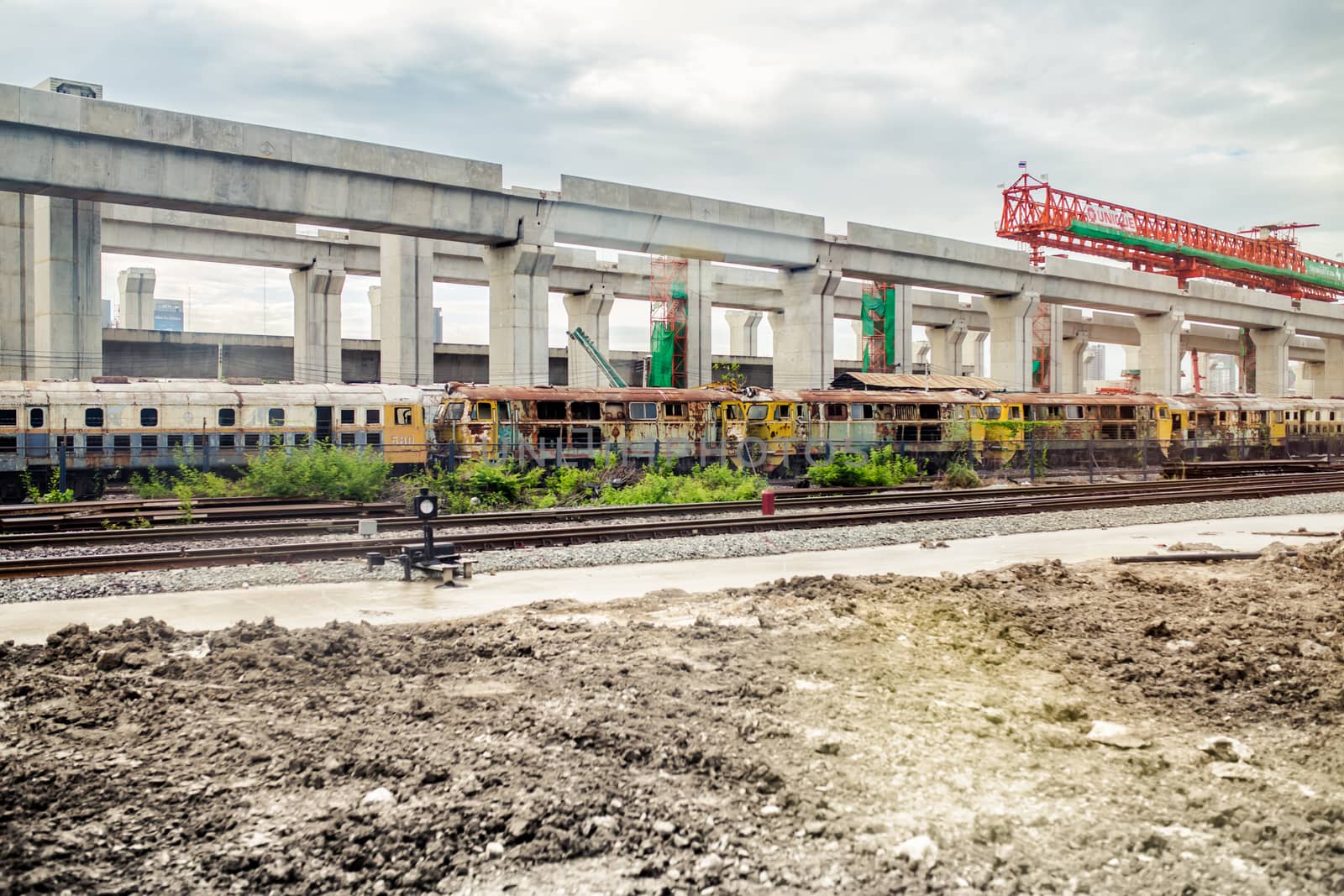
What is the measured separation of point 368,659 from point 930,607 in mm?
5922

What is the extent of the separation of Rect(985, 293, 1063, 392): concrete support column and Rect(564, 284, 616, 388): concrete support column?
22163 millimetres

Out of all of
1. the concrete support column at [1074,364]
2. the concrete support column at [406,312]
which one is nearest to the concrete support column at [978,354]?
the concrete support column at [1074,364]

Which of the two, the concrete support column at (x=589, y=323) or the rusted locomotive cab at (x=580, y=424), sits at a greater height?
the concrete support column at (x=589, y=323)

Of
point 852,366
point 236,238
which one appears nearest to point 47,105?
point 236,238

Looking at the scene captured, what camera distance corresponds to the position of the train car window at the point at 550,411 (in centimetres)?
2964

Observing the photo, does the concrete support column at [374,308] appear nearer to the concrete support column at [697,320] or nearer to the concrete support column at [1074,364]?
the concrete support column at [697,320]

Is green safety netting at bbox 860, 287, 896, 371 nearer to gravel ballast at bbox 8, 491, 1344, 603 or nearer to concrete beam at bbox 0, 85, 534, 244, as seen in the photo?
concrete beam at bbox 0, 85, 534, 244

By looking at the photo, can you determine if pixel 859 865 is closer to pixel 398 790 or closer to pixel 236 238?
pixel 398 790

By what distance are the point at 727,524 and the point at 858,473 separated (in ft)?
33.1

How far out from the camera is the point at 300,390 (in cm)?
2948

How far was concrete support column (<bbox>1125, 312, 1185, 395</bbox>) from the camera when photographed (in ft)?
213

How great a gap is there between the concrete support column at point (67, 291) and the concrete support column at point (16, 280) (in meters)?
0.74

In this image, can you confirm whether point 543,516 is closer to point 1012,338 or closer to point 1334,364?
point 1012,338

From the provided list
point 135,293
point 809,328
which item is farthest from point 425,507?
point 135,293
